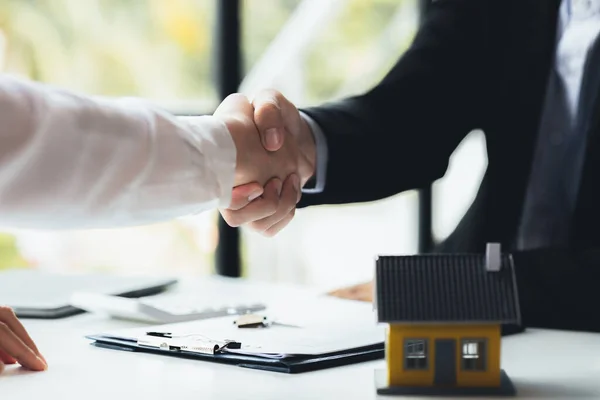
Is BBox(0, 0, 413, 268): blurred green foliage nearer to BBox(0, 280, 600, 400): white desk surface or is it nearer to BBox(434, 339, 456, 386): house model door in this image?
BBox(0, 280, 600, 400): white desk surface

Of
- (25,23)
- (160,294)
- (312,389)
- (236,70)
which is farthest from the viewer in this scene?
(25,23)

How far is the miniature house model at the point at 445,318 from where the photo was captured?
750mm

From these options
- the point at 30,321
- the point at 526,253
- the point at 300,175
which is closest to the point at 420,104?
the point at 300,175

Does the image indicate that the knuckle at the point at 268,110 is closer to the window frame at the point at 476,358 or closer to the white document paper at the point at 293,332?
the white document paper at the point at 293,332

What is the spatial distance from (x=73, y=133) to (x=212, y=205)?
0.27m

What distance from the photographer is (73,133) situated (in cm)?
87

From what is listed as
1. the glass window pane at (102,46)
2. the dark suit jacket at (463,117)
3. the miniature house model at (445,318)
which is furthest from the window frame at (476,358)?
the glass window pane at (102,46)

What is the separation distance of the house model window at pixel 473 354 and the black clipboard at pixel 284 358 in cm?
15

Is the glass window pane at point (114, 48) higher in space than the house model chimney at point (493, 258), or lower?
higher

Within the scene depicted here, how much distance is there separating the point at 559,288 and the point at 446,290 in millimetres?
455

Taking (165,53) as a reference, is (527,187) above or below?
below

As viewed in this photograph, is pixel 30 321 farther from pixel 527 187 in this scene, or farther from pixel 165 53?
pixel 165 53

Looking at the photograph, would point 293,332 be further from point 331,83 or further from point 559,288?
point 331,83

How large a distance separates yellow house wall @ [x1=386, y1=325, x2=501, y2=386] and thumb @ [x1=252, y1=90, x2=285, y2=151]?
551 millimetres
